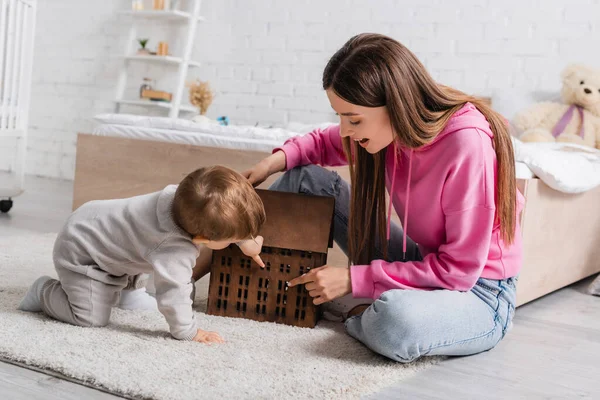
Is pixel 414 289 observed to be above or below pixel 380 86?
below

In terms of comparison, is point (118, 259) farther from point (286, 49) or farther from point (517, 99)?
point (286, 49)

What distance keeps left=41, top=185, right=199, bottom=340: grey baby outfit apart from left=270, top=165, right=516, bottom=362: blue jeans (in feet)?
1.11

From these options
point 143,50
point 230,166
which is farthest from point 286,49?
point 230,166

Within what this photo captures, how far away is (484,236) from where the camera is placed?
4.25 ft

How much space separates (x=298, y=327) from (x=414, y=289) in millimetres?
281

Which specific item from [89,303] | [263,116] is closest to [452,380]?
[89,303]

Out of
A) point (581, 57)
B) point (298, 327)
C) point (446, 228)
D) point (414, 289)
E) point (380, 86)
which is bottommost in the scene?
point (298, 327)

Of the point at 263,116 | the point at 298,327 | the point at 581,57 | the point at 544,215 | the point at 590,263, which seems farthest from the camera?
the point at 263,116

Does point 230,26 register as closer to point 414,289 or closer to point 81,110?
point 81,110

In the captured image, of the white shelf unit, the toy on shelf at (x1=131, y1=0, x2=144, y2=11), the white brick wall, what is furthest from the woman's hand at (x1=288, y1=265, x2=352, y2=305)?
the toy on shelf at (x1=131, y1=0, x2=144, y2=11)

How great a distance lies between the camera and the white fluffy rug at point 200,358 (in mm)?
1078

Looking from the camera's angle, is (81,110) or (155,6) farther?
(81,110)

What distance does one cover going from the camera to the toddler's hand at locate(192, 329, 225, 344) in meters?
1.31

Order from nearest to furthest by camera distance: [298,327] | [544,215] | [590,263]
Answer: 1. [298,327]
2. [544,215]
3. [590,263]
